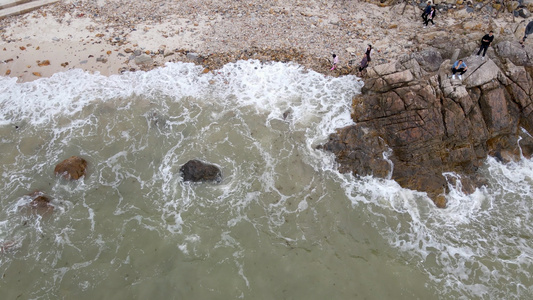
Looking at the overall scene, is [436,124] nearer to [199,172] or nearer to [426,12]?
[426,12]

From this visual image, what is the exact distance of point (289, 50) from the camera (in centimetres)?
1905

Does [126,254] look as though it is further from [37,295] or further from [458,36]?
[458,36]

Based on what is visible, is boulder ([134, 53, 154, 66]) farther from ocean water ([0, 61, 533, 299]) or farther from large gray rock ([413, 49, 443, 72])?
large gray rock ([413, 49, 443, 72])

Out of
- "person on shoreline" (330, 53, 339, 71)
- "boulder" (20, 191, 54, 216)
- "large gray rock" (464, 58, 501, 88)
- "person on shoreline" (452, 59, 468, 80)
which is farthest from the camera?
"person on shoreline" (330, 53, 339, 71)

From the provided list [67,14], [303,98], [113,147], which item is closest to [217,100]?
[303,98]

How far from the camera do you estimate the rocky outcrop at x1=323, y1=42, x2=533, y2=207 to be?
47.2 ft

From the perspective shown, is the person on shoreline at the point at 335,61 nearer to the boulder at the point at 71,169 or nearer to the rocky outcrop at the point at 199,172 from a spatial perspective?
the rocky outcrop at the point at 199,172

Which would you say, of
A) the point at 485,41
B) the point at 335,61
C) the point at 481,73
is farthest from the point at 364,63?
the point at 485,41

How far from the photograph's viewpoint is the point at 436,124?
14.5 m

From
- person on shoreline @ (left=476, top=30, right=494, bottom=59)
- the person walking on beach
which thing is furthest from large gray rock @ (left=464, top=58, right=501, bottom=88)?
the person walking on beach

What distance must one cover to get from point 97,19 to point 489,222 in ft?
79.6

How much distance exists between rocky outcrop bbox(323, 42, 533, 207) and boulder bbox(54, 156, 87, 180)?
11.2 meters

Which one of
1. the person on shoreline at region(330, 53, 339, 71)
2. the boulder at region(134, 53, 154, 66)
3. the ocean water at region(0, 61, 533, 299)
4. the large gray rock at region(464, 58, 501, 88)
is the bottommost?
the ocean water at region(0, 61, 533, 299)

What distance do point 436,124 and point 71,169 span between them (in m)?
16.4
